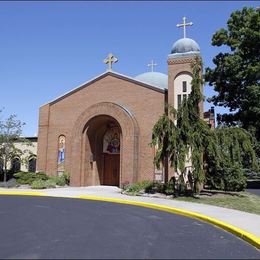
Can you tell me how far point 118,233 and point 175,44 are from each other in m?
21.7

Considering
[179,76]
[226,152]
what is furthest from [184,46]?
[226,152]

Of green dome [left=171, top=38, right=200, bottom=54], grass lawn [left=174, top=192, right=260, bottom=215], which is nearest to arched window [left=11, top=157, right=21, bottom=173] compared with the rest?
green dome [left=171, top=38, right=200, bottom=54]

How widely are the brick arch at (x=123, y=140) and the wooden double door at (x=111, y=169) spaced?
267 centimetres

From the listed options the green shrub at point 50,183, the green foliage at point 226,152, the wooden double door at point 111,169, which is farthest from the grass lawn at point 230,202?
the wooden double door at point 111,169

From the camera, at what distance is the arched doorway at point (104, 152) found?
30.0m

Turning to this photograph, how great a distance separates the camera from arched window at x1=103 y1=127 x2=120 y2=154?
3083cm

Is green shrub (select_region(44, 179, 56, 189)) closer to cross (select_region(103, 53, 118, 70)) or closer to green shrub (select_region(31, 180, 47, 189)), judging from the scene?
green shrub (select_region(31, 180, 47, 189))

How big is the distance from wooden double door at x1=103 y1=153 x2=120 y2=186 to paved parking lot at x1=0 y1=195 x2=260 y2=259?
672 inches

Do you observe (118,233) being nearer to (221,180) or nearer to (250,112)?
(221,180)

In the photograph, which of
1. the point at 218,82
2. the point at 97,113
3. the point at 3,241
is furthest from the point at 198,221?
the point at 218,82

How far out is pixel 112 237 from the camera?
357 inches

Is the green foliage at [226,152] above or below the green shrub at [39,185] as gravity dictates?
above

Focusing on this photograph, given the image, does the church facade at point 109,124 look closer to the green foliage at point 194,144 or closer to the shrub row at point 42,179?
the shrub row at point 42,179

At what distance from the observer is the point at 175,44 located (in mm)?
29047
